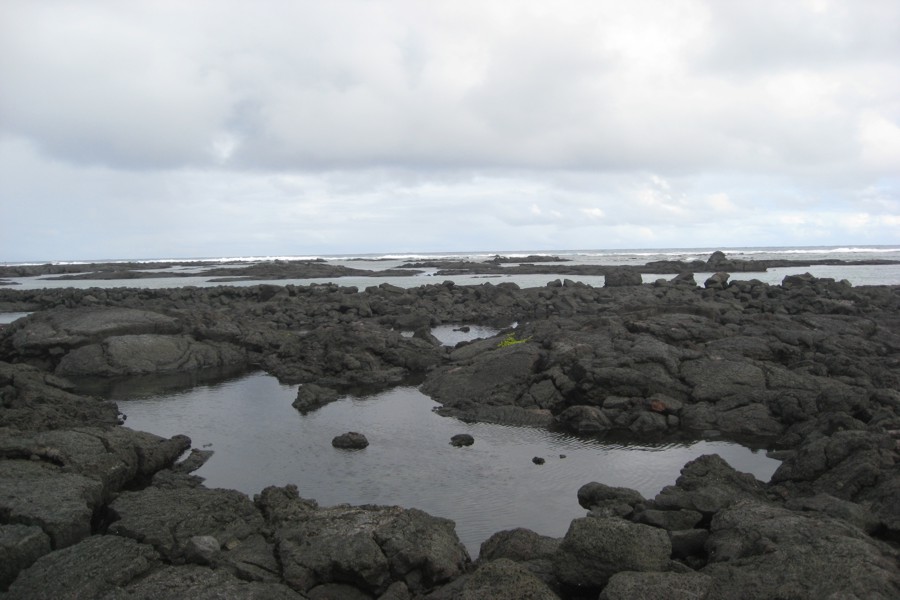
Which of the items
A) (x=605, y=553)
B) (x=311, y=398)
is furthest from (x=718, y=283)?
(x=605, y=553)

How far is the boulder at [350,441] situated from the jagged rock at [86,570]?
22.6 ft

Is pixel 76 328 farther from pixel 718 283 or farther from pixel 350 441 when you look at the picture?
pixel 718 283

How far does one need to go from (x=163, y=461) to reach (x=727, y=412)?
13.5 metres

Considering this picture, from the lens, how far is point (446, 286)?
51.3 metres

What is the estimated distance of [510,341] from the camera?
24.8 meters

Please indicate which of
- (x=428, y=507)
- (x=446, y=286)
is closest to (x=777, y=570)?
(x=428, y=507)

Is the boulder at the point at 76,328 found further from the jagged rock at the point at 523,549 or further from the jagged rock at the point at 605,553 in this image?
the jagged rock at the point at 605,553

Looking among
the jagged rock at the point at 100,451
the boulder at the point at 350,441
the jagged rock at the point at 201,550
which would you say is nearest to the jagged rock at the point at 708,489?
the jagged rock at the point at 201,550

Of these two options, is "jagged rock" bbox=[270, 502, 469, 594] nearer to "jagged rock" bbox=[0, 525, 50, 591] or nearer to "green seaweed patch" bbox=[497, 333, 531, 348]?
"jagged rock" bbox=[0, 525, 50, 591]

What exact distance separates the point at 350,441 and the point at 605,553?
8.72m

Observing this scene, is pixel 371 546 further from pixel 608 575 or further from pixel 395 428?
pixel 395 428

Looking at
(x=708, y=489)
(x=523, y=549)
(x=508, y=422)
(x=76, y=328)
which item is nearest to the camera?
(x=523, y=549)

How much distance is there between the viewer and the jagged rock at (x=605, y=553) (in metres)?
7.45

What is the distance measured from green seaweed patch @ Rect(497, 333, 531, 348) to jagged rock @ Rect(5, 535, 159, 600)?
53.0 feet
